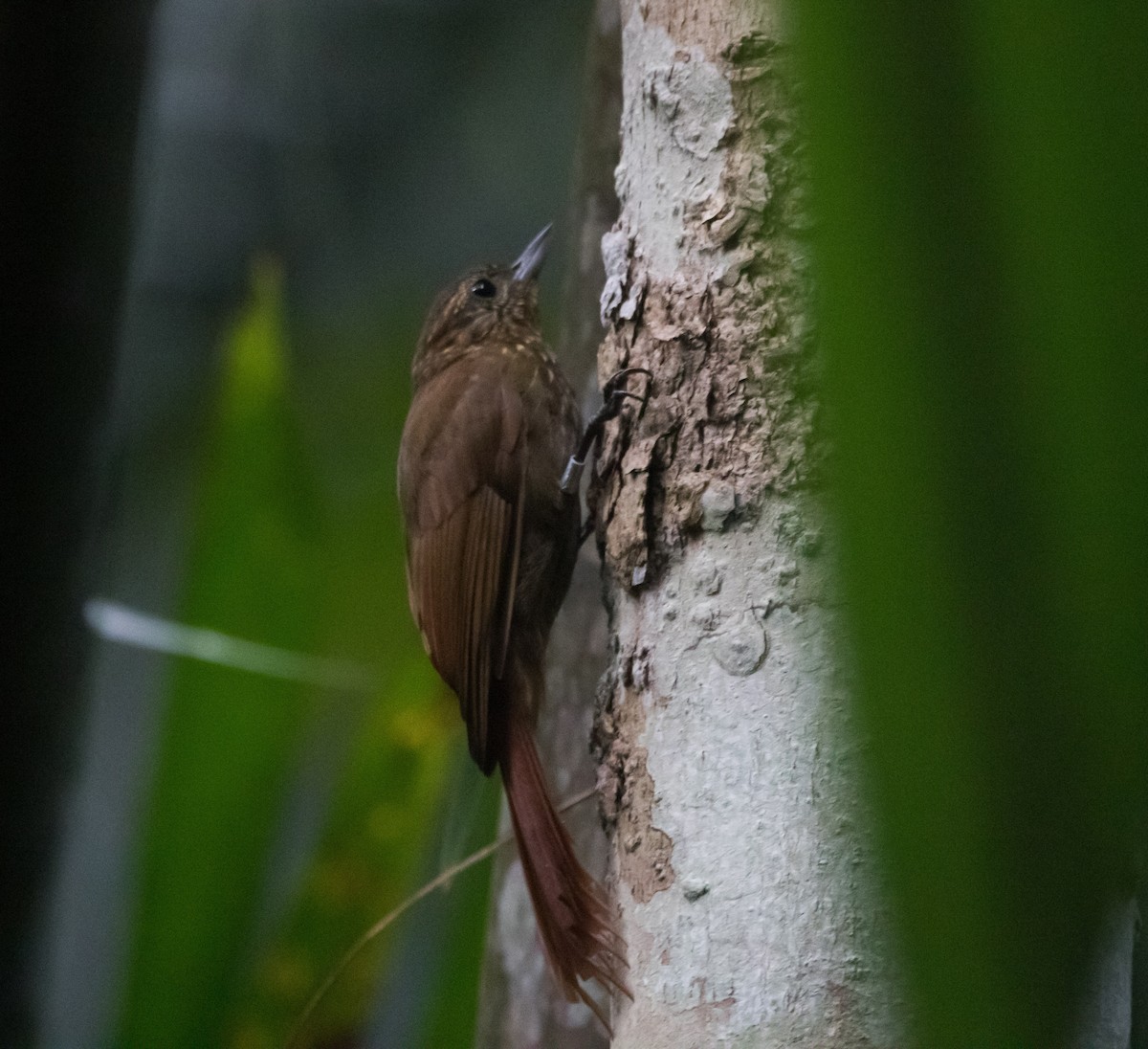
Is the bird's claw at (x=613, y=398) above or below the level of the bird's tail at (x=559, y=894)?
above

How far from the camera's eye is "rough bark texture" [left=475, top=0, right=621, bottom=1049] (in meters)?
1.95

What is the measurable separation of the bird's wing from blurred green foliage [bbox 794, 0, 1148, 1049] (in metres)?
1.39

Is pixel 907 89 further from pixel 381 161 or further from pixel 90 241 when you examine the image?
pixel 381 161

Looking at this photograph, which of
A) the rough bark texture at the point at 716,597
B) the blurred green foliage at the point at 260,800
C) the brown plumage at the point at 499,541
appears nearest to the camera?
the rough bark texture at the point at 716,597

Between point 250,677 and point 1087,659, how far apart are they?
47.2 inches

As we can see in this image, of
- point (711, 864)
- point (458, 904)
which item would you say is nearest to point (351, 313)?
point (458, 904)

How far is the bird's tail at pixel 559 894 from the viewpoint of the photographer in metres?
1.38

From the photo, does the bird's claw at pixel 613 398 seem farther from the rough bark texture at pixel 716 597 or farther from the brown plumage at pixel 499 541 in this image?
the brown plumage at pixel 499 541

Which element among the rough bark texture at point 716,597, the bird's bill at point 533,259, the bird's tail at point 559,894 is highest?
the bird's bill at point 533,259

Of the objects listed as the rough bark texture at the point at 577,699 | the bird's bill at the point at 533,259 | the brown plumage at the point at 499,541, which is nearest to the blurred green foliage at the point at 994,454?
the brown plumage at the point at 499,541

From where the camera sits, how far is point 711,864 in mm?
1029

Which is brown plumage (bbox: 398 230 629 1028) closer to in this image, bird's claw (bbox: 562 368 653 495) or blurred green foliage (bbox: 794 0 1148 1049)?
bird's claw (bbox: 562 368 653 495)

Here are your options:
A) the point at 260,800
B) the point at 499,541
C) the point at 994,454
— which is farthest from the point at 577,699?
the point at 994,454

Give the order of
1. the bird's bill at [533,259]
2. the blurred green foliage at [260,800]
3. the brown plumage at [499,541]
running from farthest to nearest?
the bird's bill at [533,259] < the brown plumage at [499,541] < the blurred green foliage at [260,800]
